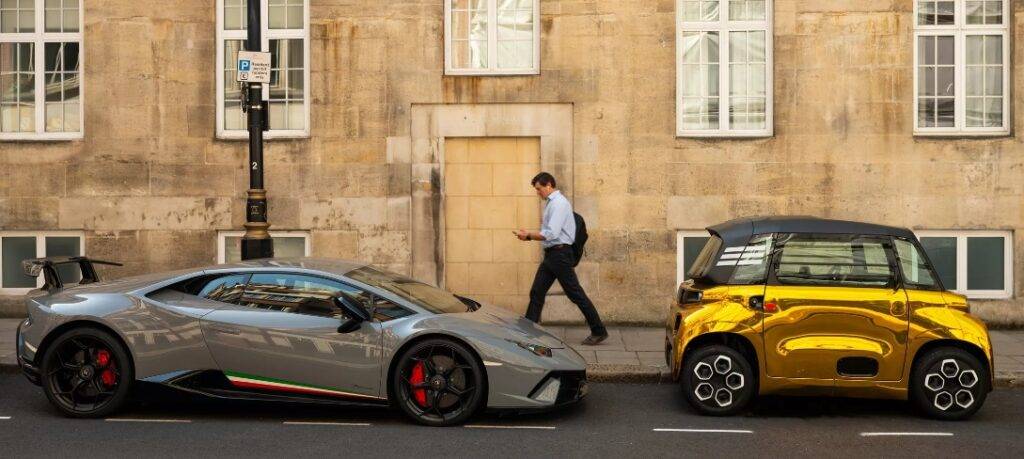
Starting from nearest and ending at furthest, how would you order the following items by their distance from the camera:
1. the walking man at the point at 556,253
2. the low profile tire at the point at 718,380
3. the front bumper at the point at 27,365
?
the front bumper at the point at 27,365 → the low profile tire at the point at 718,380 → the walking man at the point at 556,253

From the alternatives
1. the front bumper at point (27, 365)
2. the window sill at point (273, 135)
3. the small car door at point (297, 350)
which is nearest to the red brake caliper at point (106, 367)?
the front bumper at point (27, 365)

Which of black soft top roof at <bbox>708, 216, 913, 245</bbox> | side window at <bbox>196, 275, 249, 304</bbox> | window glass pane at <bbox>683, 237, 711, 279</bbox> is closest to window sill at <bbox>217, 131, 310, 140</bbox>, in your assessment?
window glass pane at <bbox>683, 237, 711, 279</bbox>

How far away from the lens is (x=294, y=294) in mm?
8453

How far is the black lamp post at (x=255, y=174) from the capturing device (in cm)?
1116

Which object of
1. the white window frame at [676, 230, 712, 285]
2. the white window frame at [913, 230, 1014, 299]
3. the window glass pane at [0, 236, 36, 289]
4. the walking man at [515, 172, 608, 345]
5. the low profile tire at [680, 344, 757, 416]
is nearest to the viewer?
the low profile tire at [680, 344, 757, 416]

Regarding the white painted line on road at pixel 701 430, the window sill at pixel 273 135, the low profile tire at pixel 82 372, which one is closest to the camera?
the white painted line on road at pixel 701 430

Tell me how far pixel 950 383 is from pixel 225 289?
5617 millimetres

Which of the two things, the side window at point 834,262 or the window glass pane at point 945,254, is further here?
the window glass pane at point 945,254

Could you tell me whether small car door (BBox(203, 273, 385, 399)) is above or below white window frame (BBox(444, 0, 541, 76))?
below

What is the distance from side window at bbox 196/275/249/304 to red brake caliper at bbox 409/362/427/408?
1.50 meters

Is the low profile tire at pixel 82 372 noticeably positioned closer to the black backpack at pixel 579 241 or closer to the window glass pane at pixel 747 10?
the black backpack at pixel 579 241

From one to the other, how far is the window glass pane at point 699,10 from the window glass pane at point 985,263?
4269 millimetres

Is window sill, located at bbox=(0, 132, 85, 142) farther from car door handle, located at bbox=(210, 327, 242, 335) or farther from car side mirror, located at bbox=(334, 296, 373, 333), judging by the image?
car side mirror, located at bbox=(334, 296, 373, 333)

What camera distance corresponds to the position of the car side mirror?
8.18 m
